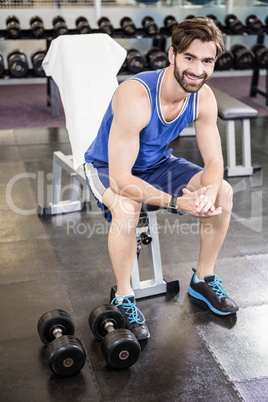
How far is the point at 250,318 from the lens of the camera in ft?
6.90

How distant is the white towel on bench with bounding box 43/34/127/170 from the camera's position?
2.61m

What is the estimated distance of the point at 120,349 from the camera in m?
1.75

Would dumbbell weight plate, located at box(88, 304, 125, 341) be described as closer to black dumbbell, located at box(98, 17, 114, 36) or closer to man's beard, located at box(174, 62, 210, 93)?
man's beard, located at box(174, 62, 210, 93)

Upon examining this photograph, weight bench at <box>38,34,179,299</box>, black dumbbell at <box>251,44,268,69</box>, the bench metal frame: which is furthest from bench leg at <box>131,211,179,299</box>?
black dumbbell at <box>251,44,268,69</box>

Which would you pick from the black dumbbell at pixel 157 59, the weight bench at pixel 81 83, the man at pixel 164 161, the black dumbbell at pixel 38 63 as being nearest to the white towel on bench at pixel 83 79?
the weight bench at pixel 81 83

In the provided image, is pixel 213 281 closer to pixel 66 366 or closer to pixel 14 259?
pixel 66 366

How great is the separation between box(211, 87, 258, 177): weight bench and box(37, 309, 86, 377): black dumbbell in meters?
1.97

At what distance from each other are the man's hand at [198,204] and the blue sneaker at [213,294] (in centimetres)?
43

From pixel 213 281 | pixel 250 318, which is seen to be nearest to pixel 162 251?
pixel 213 281

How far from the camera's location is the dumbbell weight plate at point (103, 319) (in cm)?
187

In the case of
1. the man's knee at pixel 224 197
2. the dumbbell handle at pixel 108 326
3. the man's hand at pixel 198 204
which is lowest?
the dumbbell handle at pixel 108 326

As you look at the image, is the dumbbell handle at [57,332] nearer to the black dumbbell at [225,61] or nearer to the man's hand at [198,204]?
the man's hand at [198,204]

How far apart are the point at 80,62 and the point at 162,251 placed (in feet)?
3.36

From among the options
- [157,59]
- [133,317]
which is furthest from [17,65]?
[133,317]
